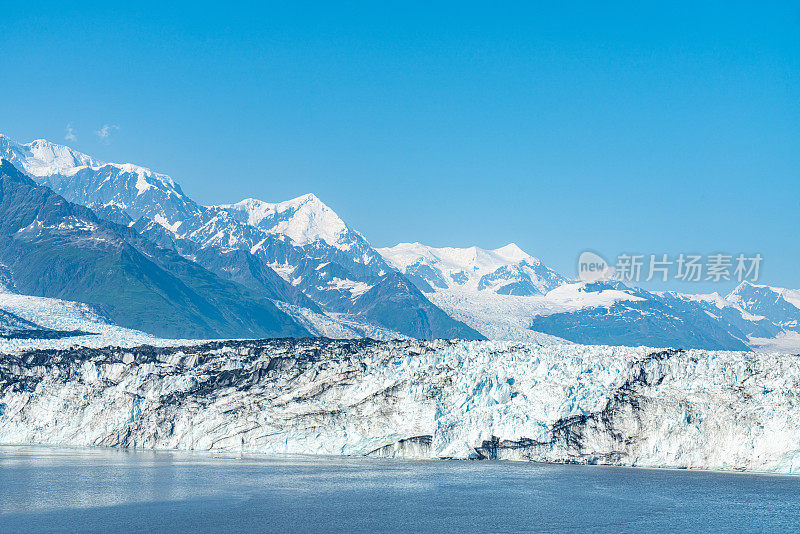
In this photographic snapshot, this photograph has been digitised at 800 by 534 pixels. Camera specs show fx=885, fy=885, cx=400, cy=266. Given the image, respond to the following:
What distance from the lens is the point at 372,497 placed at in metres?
58.6

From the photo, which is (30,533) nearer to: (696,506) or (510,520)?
(510,520)

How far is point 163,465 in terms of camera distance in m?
73.1

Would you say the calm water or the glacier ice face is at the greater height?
the glacier ice face

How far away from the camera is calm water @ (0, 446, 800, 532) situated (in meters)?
50.8

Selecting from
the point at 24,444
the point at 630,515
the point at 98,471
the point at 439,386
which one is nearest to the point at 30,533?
the point at 98,471

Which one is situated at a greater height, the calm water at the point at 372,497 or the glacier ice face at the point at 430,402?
the glacier ice face at the point at 430,402

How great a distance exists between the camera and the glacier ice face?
2776 inches

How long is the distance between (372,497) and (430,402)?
61.2ft

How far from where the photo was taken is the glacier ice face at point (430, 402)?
7050 cm

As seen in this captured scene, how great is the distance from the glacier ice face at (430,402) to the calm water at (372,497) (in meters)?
2.18

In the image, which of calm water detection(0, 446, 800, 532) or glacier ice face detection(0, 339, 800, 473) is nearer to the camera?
calm water detection(0, 446, 800, 532)

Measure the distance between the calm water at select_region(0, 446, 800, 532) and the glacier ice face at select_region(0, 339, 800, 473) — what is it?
2.18 metres

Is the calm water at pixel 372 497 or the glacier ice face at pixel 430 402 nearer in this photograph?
the calm water at pixel 372 497

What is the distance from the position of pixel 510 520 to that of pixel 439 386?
26363 millimetres
